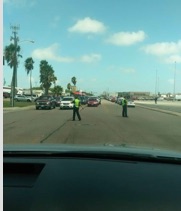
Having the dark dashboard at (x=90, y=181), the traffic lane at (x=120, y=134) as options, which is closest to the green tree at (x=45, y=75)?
the traffic lane at (x=120, y=134)

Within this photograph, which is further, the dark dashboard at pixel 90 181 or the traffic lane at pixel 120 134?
the traffic lane at pixel 120 134

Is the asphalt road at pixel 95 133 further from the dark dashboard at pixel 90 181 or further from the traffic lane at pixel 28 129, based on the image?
the dark dashboard at pixel 90 181

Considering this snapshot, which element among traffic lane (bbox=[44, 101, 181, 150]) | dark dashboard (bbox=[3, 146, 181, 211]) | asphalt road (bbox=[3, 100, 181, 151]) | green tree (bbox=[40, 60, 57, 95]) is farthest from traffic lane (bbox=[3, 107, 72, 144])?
green tree (bbox=[40, 60, 57, 95])

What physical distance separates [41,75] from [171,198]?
143 m

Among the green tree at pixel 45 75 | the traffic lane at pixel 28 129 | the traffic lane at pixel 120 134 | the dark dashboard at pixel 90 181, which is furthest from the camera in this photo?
the green tree at pixel 45 75

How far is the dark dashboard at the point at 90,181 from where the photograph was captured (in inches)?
94.8

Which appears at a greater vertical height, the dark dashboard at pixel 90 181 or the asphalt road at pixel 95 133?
the dark dashboard at pixel 90 181

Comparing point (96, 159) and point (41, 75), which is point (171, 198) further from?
point (41, 75)

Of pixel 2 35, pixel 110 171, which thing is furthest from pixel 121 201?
pixel 2 35

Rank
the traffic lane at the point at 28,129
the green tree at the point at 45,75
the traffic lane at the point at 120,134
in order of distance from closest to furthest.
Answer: the traffic lane at the point at 120,134, the traffic lane at the point at 28,129, the green tree at the point at 45,75

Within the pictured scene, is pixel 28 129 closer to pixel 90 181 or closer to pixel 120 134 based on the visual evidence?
pixel 120 134

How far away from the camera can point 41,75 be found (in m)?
144

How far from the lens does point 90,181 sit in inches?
103

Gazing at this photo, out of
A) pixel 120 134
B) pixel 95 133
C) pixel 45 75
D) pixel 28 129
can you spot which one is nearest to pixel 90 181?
pixel 120 134
